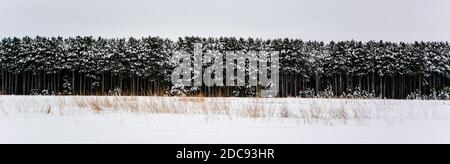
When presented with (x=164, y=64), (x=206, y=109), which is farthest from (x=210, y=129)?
(x=164, y=64)

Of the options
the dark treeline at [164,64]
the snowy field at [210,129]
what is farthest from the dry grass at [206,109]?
the dark treeline at [164,64]

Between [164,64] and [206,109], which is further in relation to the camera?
[164,64]

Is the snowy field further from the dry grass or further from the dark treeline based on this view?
the dark treeline

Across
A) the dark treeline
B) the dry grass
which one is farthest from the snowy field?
the dark treeline

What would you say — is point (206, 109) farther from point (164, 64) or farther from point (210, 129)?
point (164, 64)

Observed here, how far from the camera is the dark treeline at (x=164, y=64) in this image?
1854 inches

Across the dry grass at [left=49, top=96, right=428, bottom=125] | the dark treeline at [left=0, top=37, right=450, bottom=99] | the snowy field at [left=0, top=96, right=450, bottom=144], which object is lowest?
the snowy field at [left=0, top=96, right=450, bottom=144]

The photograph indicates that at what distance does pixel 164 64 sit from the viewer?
48281 millimetres

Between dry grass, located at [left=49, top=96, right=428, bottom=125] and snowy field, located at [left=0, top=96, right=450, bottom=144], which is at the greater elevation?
dry grass, located at [left=49, top=96, right=428, bottom=125]

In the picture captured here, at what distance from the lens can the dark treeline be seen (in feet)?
155
